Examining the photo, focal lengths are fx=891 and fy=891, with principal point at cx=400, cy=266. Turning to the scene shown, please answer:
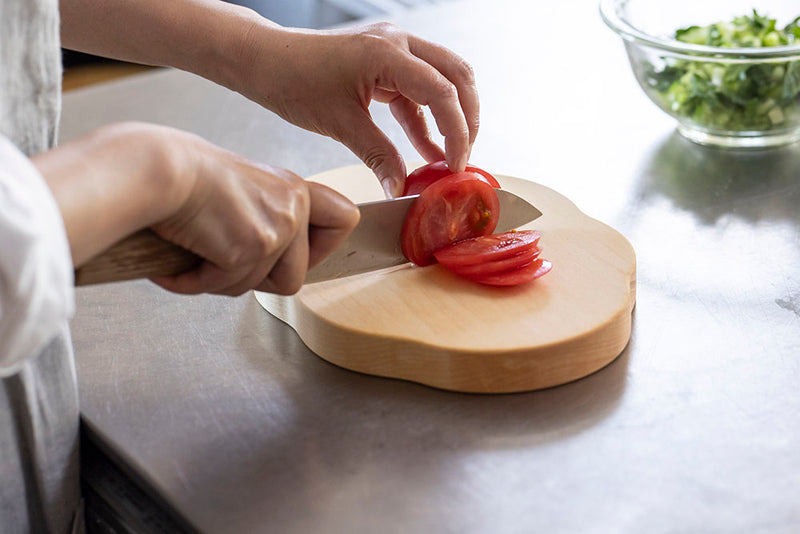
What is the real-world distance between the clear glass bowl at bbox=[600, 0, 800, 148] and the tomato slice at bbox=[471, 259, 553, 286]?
1.68 feet

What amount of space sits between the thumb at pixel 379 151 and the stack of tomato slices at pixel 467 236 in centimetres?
5

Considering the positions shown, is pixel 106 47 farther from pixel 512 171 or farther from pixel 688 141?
pixel 688 141

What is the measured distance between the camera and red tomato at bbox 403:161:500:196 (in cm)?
117

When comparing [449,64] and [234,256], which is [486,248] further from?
[234,256]

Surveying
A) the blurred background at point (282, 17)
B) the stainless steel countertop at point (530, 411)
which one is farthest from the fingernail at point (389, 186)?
the blurred background at point (282, 17)

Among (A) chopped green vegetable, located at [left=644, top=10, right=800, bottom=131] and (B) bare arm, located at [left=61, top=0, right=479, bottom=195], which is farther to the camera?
(A) chopped green vegetable, located at [left=644, top=10, right=800, bottom=131]

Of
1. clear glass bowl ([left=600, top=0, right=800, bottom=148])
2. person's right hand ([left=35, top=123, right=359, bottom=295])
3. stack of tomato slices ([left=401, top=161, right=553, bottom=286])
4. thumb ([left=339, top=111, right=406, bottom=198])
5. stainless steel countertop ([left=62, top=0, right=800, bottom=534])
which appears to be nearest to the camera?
person's right hand ([left=35, top=123, right=359, bottom=295])

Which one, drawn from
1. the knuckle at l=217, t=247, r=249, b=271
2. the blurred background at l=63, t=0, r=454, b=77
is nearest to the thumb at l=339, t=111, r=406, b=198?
the knuckle at l=217, t=247, r=249, b=271

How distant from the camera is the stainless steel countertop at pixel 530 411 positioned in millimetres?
829

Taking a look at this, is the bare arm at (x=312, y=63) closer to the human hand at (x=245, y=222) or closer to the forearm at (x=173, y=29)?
the forearm at (x=173, y=29)

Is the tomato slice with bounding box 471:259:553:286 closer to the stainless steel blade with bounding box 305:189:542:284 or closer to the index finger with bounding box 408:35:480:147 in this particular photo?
the stainless steel blade with bounding box 305:189:542:284

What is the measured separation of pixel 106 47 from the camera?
1262 millimetres

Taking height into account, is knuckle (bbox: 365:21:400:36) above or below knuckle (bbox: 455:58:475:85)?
above

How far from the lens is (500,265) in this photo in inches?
42.4
